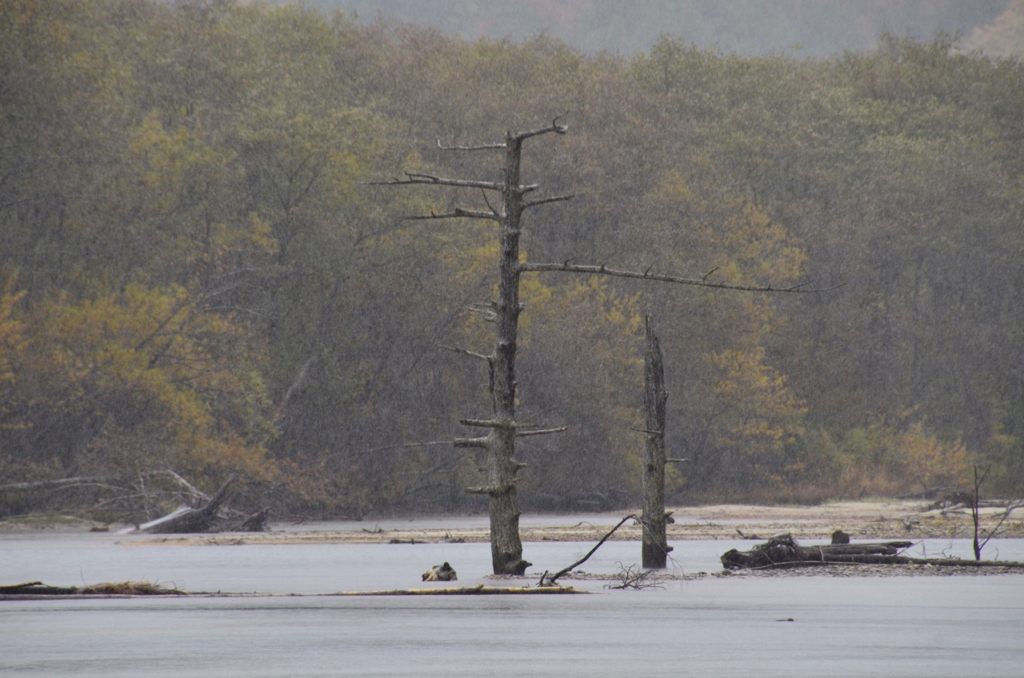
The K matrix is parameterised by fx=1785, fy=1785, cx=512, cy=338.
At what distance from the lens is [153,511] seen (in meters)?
42.6

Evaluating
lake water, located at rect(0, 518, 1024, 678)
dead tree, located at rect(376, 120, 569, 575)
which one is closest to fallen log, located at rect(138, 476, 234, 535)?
lake water, located at rect(0, 518, 1024, 678)

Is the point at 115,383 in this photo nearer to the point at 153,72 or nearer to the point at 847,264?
the point at 153,72

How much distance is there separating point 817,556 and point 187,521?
19.5 meters

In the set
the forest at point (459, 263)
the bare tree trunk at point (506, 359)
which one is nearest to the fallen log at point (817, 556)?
the bare tree trunk at point (506, 359)

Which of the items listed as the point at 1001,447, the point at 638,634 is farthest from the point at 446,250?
the point at 638,634

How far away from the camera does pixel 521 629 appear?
50.3 feet

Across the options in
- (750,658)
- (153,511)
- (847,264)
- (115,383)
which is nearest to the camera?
(750,658)

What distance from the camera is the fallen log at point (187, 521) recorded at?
128ft

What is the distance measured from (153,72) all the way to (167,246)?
7.99 meters

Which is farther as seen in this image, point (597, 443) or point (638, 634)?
point (597, 443)

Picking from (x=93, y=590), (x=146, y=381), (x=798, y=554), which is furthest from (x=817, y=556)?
(x=146, y=381)

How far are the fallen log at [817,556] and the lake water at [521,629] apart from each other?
2.66 ft

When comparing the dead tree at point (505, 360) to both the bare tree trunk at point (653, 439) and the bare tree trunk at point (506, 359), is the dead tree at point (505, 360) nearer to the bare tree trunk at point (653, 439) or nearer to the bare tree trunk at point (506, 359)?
the bare tree trunk at point (506, 359)

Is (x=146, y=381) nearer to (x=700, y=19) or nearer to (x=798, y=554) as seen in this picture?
(x=798, y=554)
